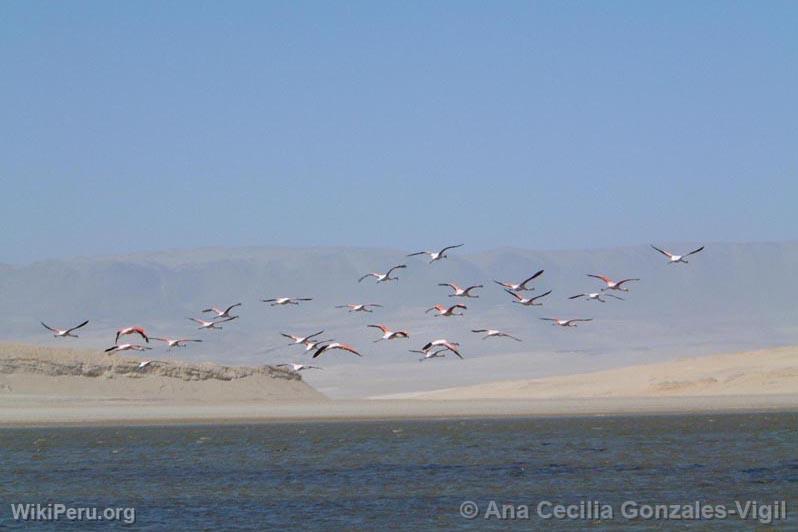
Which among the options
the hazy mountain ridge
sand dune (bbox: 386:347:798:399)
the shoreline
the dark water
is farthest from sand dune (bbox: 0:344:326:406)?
the hazy mountain ridge

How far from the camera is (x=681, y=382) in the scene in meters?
68.1

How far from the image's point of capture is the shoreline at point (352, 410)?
49.9 metres

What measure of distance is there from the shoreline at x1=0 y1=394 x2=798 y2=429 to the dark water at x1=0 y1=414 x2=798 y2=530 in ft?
13.3

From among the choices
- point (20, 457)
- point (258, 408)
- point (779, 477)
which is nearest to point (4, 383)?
point (258, 408)

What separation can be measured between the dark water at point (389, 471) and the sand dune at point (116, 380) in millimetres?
8698

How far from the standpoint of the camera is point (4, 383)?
176 feet

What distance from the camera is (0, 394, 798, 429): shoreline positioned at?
49875mm

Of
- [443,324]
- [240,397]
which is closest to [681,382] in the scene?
[240,397]

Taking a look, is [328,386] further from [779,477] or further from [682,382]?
[779,477]

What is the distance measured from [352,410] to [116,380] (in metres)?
8.60

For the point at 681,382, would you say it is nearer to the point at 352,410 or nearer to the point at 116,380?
the point at 352,410

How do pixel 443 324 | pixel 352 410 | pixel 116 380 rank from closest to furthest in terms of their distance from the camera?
pixel 116 380 < pixel 352 410 < pixel 443 324

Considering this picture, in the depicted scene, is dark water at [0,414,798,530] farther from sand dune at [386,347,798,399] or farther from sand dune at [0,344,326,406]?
sand dune at [386,347,798,399]

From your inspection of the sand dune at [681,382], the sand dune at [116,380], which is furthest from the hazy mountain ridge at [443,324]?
the sand dune at [116,380]
